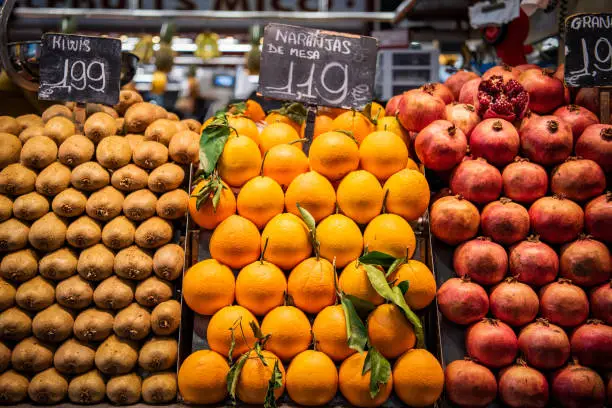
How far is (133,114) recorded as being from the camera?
2732mm

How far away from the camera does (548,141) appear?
2363mm

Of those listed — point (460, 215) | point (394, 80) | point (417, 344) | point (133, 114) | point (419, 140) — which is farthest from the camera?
point (394, 80)

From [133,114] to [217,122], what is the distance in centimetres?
64

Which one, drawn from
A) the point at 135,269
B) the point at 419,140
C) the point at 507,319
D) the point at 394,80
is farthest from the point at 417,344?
the point at 394,80

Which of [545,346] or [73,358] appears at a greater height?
[545,346]

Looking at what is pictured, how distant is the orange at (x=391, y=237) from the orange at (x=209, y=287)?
608mm

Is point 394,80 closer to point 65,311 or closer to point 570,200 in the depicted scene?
point 570,200

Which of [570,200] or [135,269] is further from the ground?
[570,200]

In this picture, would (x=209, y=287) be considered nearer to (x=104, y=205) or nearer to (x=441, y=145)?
(x=104, y=205)

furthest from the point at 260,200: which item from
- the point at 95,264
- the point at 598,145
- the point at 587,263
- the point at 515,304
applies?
the point at 598,145

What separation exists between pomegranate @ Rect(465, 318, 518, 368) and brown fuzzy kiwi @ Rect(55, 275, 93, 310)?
170 centimetres

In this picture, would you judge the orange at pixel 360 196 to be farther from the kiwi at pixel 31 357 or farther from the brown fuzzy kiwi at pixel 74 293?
the kiwi at pixel 31 357

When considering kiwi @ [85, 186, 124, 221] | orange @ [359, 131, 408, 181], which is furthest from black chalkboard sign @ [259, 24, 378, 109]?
kiwi @ [85, 186, 124, 221]

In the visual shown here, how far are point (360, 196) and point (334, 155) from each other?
0.73ft
